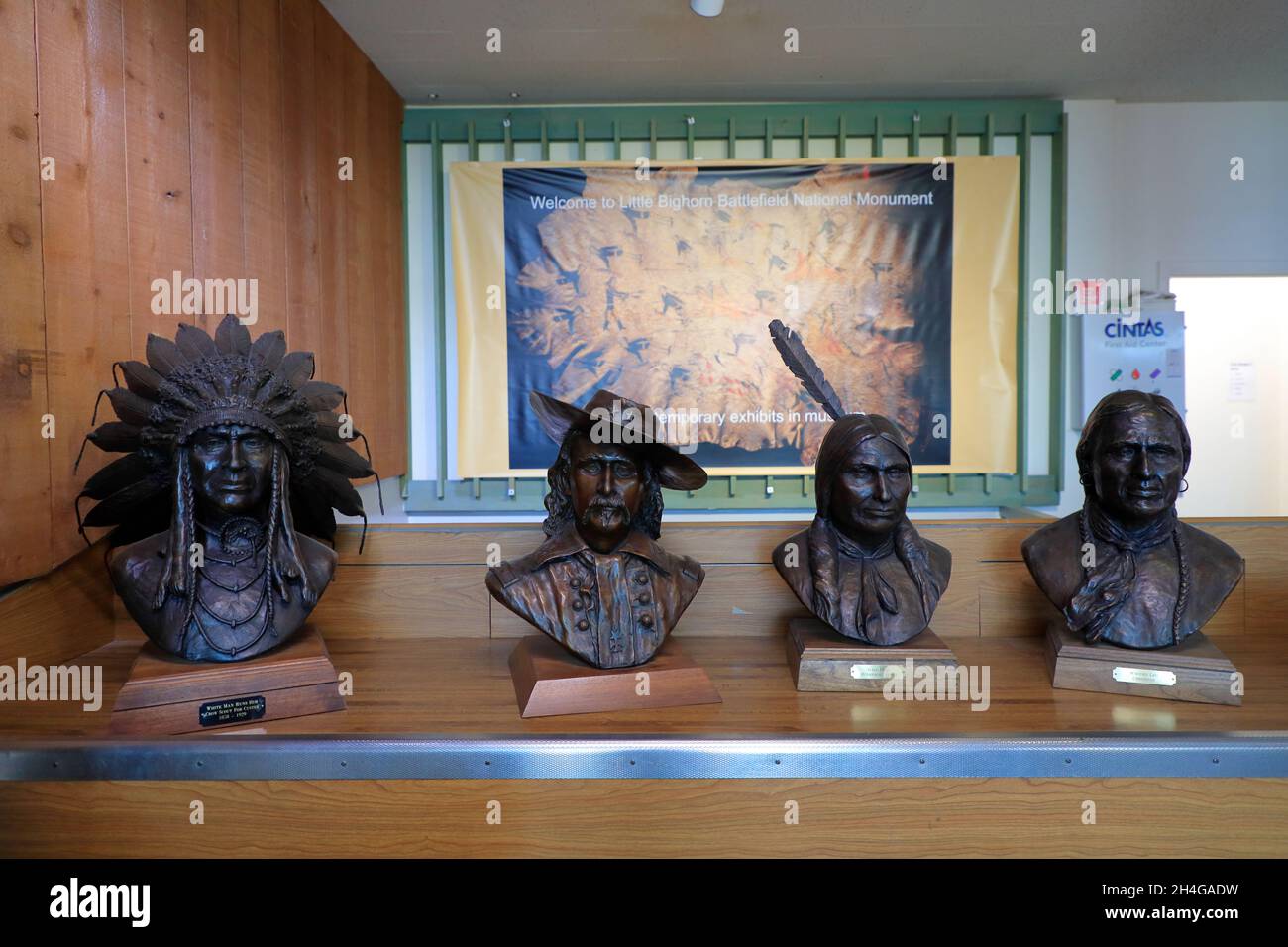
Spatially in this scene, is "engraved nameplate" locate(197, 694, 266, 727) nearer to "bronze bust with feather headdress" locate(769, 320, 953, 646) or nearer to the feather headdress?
the feather headdress

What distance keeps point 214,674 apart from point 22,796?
374 mm

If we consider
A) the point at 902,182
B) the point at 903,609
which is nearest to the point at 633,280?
the point at 902,182

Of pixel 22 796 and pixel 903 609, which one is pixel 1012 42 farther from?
pixel 22 796

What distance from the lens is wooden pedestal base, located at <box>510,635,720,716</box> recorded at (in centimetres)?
177

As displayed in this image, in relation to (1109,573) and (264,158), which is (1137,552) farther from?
(264,158)

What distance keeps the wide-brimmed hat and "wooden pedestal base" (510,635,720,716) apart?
460mm

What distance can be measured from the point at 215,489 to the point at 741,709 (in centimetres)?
123

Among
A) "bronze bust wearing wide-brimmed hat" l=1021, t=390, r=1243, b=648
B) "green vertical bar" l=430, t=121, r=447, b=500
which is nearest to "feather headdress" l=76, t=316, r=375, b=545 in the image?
"bronze bust wearing wide-brimmed hat" l=1021, t=390, r=1243, b=648

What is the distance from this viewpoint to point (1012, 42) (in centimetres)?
414

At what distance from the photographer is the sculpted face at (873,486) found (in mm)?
1941

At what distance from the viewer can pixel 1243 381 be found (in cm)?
659

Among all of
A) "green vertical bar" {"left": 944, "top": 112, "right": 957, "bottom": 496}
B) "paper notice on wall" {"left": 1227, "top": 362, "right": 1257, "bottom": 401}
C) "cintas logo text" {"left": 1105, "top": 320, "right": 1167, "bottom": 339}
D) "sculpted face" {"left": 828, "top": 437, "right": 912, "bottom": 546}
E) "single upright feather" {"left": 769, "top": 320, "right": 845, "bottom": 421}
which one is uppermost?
"green vertical bar" {"left": 944, "top": 112, "right": 957, "bottom": 496}
